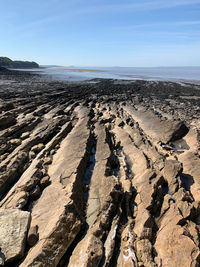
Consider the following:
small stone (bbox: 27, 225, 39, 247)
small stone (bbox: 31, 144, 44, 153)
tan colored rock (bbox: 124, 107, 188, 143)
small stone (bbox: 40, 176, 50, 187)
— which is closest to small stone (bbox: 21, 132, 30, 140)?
small stone (bbox: 31, 144, 44, 153)

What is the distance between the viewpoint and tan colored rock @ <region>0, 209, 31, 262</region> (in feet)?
14.4

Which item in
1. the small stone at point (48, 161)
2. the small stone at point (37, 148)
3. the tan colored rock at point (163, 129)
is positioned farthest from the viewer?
the tan colored rock at point (163, 129)

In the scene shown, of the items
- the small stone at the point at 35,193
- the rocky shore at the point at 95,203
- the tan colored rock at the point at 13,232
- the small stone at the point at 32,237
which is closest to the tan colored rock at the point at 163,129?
the rocky shore at the point at 95,203

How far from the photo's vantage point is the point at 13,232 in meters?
4.82

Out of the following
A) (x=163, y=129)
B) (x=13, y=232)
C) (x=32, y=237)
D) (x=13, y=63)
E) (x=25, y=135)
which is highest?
(x=13, y=232)

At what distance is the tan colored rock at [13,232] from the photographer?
4387mm

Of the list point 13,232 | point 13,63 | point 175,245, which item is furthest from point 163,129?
point 13,63

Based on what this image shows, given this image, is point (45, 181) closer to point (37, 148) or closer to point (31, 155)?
point (31, 155)

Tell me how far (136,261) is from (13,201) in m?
4.70

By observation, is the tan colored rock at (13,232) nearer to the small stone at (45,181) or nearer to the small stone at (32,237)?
the small stone at (32,237)

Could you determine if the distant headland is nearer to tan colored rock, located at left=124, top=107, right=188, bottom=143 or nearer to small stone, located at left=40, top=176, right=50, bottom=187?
tan colored rock, located at left=124, top=107, right=188, bottom=143

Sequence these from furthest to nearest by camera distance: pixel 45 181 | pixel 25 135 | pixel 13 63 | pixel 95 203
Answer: pixel 13 63 < pixel 25 135 < pixel 45 181 < pixel 95 203

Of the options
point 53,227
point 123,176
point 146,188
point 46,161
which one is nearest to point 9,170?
point 46,161

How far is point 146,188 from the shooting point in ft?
23.4
